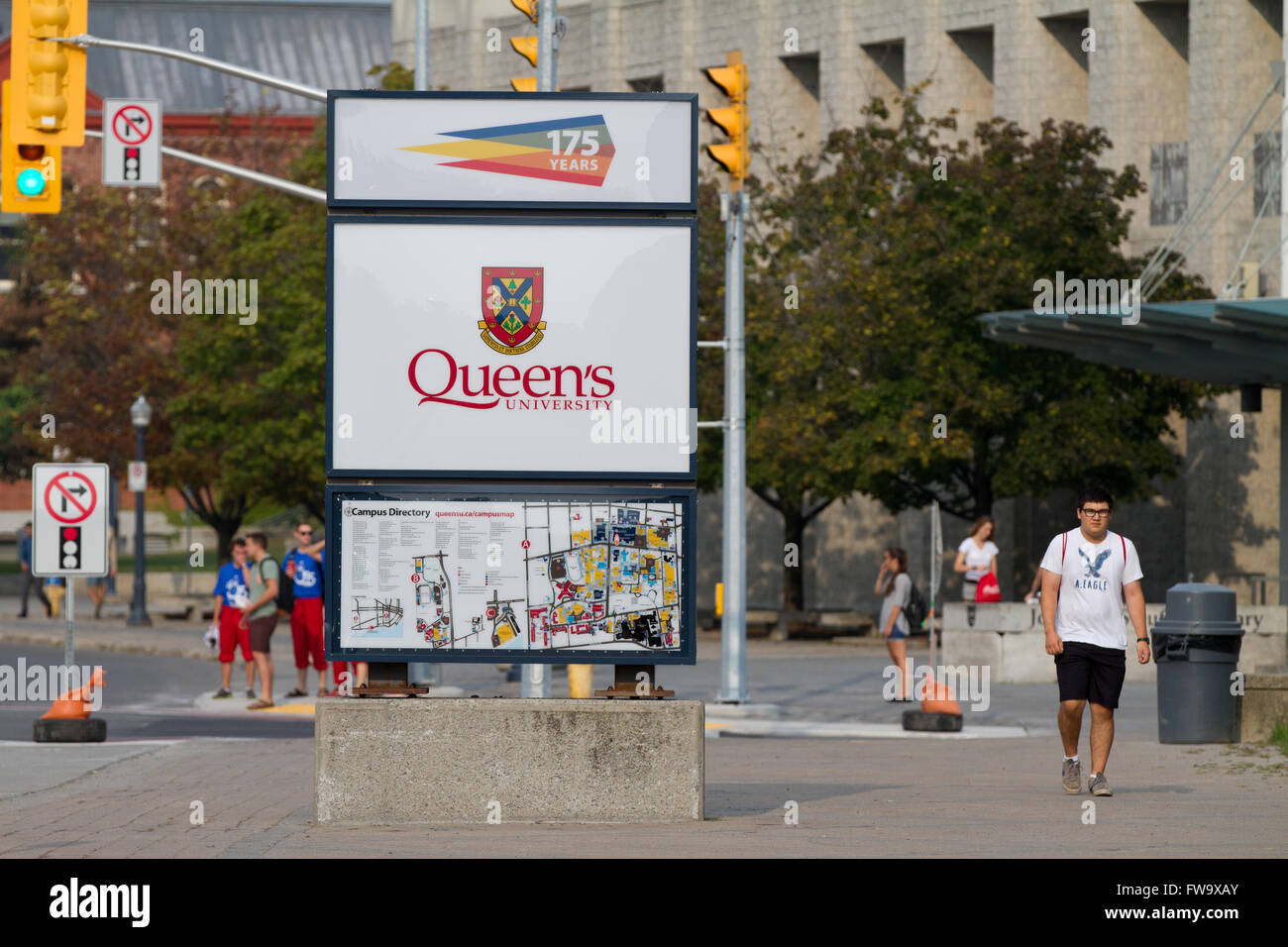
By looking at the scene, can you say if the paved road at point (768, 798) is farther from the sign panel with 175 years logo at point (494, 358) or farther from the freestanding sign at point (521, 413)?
the sign panel with 175 years logo at point (494, 358)

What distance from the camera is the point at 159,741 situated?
56.5ft

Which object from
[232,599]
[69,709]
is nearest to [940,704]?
[232,599]

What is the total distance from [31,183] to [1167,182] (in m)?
28.0

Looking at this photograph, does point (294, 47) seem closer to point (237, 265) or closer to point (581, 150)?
point (237, 265)

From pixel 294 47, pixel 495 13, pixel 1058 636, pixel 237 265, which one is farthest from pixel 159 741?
pixel 294 47

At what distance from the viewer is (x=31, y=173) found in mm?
17047

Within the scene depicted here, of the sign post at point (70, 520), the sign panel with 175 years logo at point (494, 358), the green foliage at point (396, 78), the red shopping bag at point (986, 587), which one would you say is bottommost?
the red shopping bag at point (986, 587)

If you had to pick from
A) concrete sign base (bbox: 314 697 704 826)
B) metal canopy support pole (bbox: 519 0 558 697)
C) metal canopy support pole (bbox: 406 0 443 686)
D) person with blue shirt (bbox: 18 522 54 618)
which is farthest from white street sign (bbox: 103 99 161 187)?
person with blue shirt (bbox: 18 522 54 618)

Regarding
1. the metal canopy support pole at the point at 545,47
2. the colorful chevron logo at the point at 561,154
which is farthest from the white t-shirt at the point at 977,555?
the colorful chevron logo at the point at 561,154

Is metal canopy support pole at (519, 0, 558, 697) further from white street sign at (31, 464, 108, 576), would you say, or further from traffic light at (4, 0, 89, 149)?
traffic light at (4, 0, 89, 149)

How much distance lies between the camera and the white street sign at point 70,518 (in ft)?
57.0

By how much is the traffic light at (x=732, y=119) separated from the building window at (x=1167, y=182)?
23.0 metres

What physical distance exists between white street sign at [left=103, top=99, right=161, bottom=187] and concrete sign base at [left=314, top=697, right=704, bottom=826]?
34.5 ft

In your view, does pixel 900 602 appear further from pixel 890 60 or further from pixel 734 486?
pixel 890 60
